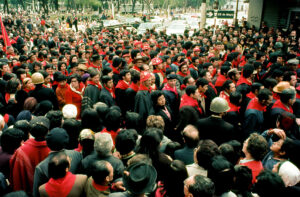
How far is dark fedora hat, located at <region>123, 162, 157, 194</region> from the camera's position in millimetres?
2084

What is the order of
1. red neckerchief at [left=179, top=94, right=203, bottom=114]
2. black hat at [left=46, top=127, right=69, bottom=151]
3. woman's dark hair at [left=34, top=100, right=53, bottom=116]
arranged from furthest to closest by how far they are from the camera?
red neckerchief at [left=179, top=94, right=203, bottom=114]
woman's dark hair at [left=34, top=100, right=53, bottom=116]
black hat at [left=46, top=127, right=69, bottom=151]

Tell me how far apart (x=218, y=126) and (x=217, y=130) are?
0.21 ft

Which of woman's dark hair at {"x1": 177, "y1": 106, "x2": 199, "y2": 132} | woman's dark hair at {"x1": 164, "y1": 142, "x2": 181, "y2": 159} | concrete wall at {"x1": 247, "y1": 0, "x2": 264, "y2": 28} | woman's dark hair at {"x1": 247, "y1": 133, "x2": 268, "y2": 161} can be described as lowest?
woman's dark hair at {"x1": 164, "y1": 142, "x2": 181, "y2": 159}

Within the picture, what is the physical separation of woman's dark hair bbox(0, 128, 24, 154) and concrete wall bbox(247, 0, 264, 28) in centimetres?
1806

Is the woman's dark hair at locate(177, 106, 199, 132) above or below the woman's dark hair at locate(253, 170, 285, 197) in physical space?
below

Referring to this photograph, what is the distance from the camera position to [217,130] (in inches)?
146

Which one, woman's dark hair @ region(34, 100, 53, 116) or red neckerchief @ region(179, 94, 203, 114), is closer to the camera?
woman's dark hair @ region(34, 100, 53, 116)

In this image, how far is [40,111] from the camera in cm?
428

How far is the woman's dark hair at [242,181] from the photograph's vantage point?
2309 millimetres

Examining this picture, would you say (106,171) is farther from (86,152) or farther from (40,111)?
(40,111)

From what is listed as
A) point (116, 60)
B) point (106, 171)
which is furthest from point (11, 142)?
point (116, 60)

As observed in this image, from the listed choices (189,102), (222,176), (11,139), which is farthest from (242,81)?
(11,139)

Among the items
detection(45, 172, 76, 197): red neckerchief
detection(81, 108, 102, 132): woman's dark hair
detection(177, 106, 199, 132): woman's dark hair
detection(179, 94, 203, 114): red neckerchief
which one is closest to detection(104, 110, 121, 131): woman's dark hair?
detection(81, 108, 102, 132): woman's dark hair

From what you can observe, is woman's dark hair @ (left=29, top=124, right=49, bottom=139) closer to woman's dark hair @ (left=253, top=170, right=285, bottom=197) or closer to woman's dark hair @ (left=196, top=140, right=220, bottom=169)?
woman's dark hair @ (left=196, top=140, right=220, bottom=169)
